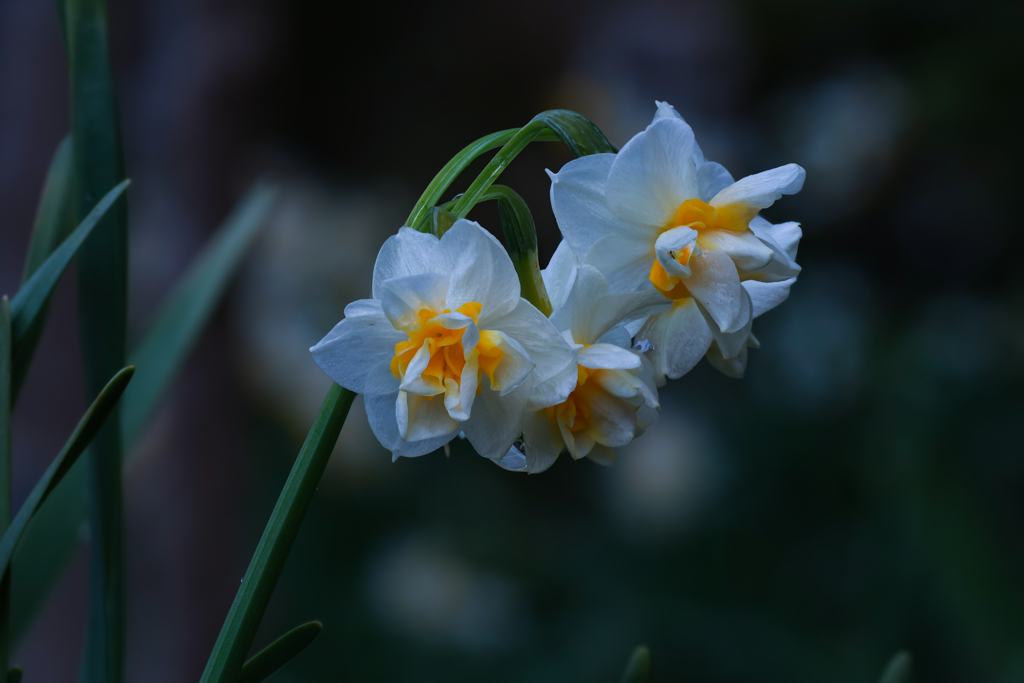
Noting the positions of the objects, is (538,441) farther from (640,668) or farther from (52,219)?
(52,219)

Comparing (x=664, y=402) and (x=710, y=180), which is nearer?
(x=710, y=180)

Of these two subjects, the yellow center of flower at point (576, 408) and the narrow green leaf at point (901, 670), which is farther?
the narrow green leaf at point (901, 670)

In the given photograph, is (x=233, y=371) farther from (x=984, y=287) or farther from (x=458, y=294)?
(x=984, y=287)

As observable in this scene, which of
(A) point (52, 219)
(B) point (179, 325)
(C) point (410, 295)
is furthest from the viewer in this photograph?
(B) point (179, 325)

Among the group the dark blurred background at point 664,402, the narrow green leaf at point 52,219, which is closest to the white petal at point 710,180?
the narrow green leaf at point 52,219

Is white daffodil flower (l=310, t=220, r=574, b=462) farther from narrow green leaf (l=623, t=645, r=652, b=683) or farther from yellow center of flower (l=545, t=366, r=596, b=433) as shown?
narrow green leaf (l=623, t=645, r=652, b=683)

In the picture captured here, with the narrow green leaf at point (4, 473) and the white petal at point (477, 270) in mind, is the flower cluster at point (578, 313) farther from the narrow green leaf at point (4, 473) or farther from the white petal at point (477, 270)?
the narrow green leaf at point (4, 473)

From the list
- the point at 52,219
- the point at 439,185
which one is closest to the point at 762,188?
the point at 439,185
